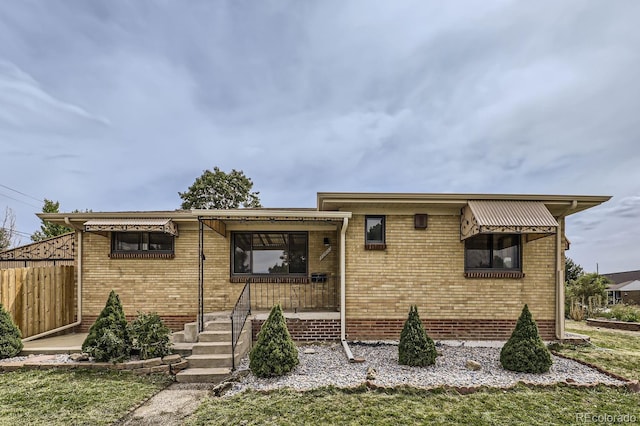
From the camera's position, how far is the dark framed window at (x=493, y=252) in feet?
27.9

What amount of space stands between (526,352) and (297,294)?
5.74 meters

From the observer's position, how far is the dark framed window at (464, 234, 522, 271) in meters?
8.49

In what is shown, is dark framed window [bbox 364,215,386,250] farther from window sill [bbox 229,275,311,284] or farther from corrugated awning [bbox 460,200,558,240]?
window sill [bbox 229,275,311,284]

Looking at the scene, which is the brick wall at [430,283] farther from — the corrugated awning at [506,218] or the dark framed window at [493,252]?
the corrugated awning at [506,218]

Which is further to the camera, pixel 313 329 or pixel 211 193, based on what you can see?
pixel 211 193

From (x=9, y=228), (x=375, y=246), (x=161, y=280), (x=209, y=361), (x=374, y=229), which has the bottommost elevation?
(x=209, y=361)

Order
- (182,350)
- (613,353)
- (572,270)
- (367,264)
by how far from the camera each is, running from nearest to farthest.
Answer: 1. (182,350)
2. (613,353)
3. (367,264)
4. (572,270)

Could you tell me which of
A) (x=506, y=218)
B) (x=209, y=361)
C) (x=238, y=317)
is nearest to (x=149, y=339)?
(x=209, y=361)

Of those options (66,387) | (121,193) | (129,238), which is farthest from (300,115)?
(121,193)

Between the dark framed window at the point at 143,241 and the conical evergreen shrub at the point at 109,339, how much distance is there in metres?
3.06

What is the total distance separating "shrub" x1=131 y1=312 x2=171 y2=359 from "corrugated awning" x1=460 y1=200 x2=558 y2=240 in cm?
712

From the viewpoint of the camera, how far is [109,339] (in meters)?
6.21

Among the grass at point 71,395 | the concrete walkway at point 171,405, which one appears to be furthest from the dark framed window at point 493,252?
the grass at point 71,395

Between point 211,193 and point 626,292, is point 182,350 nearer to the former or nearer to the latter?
point 211,193
